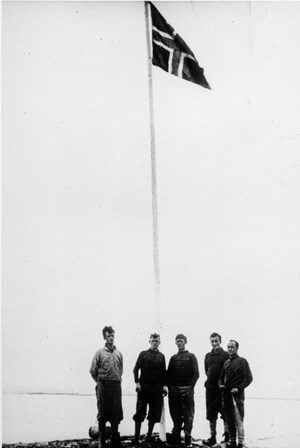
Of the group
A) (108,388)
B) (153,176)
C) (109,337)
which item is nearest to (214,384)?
(108,388)

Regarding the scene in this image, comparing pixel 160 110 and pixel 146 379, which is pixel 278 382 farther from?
pixel 160 110

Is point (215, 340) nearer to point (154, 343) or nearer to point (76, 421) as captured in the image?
point (154, 343)

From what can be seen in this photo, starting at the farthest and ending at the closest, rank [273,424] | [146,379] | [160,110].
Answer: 1. [160,110]
2. [273,424]
3. [146,379]

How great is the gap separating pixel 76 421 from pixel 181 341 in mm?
1806

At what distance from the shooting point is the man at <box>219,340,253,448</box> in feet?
22.8

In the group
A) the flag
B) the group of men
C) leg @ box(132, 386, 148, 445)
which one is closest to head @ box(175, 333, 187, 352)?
the group of men

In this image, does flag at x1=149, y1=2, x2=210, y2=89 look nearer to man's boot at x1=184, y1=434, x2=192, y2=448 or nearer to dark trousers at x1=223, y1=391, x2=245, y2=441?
dark trousers at x1=223, y1=391, x2=245, y2=441

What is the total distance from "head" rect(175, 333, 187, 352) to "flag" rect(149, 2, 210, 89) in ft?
11.6

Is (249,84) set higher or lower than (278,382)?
higher

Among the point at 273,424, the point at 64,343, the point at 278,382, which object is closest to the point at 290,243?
the point at 278,382

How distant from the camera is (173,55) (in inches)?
306

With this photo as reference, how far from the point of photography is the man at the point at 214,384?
7.25m

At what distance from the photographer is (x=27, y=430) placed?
23.9ft

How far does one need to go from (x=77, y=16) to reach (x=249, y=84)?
275 centimetres
